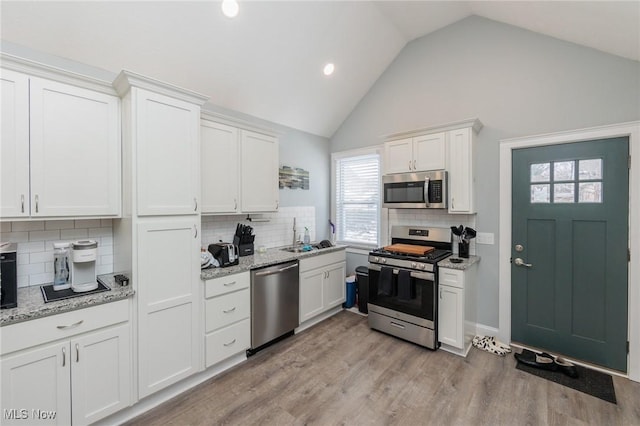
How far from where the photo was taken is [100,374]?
72.7 inches

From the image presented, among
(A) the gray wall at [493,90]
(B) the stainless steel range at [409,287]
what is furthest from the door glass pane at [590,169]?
(B) the stainless steel range at [409,287]

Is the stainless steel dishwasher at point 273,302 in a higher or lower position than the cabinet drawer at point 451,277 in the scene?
lower

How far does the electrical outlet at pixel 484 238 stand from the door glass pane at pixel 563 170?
2.78ft

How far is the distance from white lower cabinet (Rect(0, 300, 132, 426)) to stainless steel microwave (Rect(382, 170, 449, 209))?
2975 millimetres

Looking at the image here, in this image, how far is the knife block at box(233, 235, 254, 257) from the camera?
10.4ft

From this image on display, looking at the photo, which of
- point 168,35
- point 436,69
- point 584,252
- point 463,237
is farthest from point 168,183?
point 584,252

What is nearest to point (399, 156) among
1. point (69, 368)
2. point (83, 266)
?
point (83, 266)

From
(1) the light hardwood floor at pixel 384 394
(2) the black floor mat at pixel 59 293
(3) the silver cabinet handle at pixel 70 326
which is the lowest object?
(1) the light hardwood floor at pixel 384 394

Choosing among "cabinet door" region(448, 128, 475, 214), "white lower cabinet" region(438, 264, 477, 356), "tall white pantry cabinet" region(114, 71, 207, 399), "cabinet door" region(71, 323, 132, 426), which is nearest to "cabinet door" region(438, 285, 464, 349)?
"white lower cabinet" region(438, 264, 477, 356)

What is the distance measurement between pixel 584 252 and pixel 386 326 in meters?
2.12

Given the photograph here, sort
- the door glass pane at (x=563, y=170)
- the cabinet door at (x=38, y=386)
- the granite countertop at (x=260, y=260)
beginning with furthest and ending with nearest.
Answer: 1. the door glass pane at (x=563, y=170)
2. the granite countertop at (x=260, y=260)
3. the cabinet door at (x=38, y=386)

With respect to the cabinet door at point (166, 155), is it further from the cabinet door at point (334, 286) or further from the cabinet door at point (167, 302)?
the cabinet door at point (334, 286)

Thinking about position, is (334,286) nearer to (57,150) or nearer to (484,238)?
(484,238)

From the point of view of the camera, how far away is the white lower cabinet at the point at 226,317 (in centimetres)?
244
